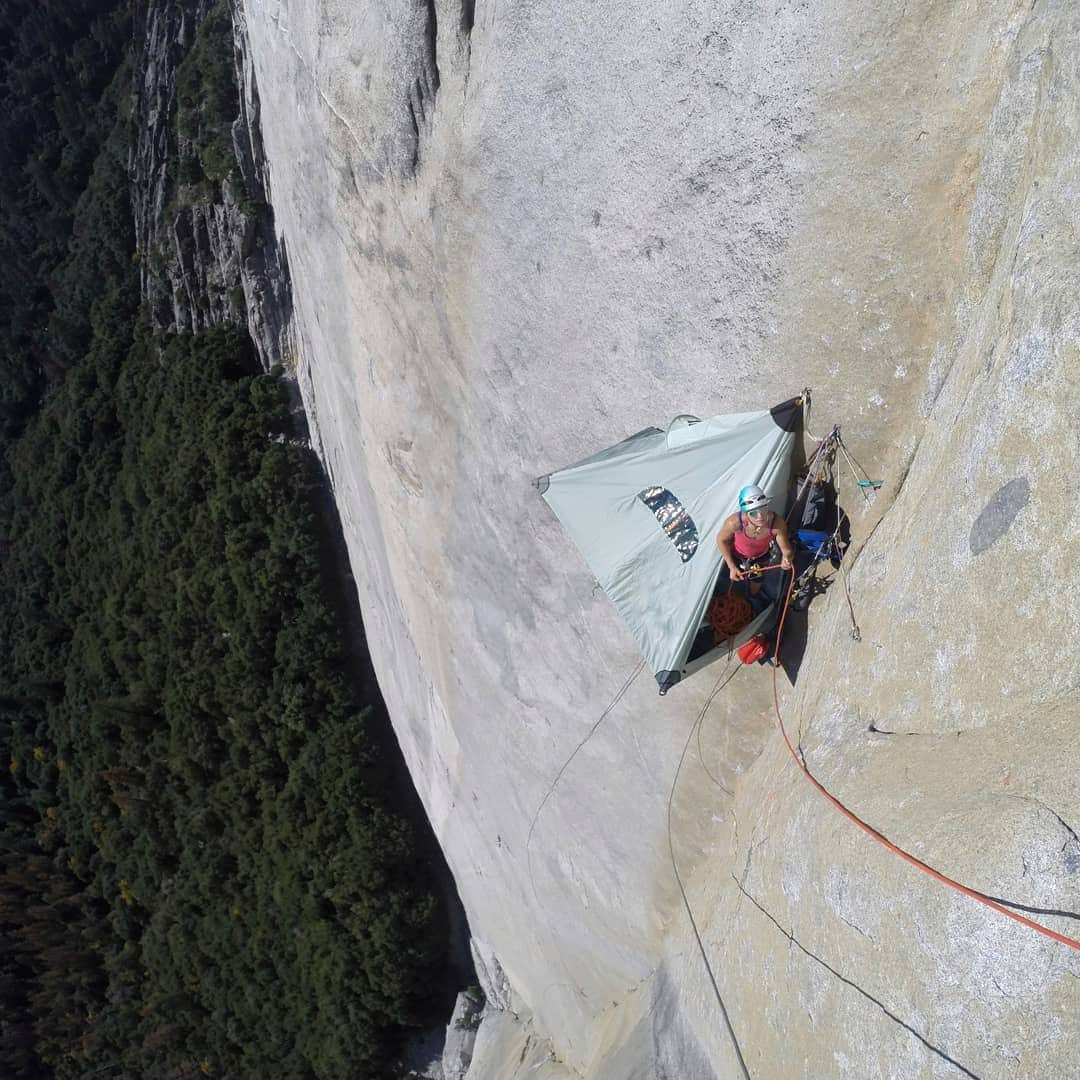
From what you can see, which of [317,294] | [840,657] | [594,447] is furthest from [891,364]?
[317,294]

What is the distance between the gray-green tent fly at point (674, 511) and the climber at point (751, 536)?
6.6 inches

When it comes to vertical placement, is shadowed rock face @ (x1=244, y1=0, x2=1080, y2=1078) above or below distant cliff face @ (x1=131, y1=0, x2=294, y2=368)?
below

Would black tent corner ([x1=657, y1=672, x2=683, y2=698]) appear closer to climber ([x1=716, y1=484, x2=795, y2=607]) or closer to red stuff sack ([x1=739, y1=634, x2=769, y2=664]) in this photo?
red stuff sack ([x1=739, y1=634, x2=769, y2=664])

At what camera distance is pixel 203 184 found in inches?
766

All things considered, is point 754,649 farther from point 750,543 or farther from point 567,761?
→ point 567,761

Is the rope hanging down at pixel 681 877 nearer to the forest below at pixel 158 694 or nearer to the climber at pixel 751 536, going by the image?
the climber at pixel 751 536

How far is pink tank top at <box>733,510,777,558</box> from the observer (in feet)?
24.0

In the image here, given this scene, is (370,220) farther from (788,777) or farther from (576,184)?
(788,777)

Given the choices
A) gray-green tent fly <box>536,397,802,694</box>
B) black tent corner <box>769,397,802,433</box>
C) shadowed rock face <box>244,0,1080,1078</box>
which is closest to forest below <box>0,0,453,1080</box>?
shadowed rock face <box>244,0,1080,1078</box>

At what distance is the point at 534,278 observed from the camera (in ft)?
29.5

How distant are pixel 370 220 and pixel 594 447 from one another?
4.92m

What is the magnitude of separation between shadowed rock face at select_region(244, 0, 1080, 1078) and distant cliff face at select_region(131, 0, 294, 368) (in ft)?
17.9

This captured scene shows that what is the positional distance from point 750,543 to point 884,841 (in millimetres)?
2862

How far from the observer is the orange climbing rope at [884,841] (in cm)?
403
